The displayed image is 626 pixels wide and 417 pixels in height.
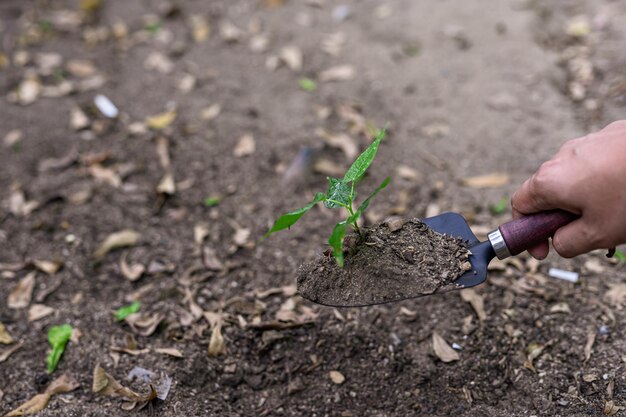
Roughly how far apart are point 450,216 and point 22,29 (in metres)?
3.50

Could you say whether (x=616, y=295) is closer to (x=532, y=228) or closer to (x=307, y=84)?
(x=532, y=228)

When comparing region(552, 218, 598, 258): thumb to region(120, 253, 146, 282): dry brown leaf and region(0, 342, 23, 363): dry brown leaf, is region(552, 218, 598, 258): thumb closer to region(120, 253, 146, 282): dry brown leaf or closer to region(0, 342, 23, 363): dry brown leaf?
region(120, 253, 146, 282): dry brown leaf

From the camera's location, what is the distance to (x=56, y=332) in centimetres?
220

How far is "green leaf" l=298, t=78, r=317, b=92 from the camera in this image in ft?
11.5

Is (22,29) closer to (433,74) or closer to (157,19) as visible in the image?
(157,19)

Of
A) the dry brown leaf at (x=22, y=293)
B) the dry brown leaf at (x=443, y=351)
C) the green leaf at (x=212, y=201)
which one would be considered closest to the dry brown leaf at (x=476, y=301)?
the dry brown leaf at (x=443, y=351)

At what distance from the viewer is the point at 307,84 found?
3.53m

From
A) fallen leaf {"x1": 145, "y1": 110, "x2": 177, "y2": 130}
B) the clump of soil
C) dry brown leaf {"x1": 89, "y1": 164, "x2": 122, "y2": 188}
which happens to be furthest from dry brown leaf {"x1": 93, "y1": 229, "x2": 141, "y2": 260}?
the clump of soil

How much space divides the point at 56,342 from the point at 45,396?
24cm

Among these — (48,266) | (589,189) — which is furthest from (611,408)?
(48,266)

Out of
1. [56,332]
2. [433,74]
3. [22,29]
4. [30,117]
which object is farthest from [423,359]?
[22,29]

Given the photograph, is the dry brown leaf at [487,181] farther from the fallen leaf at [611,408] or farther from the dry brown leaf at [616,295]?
the fallen leaf at [611,408]

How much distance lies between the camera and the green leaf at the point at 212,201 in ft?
9.23

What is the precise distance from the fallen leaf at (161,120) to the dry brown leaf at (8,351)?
142 centimetres
